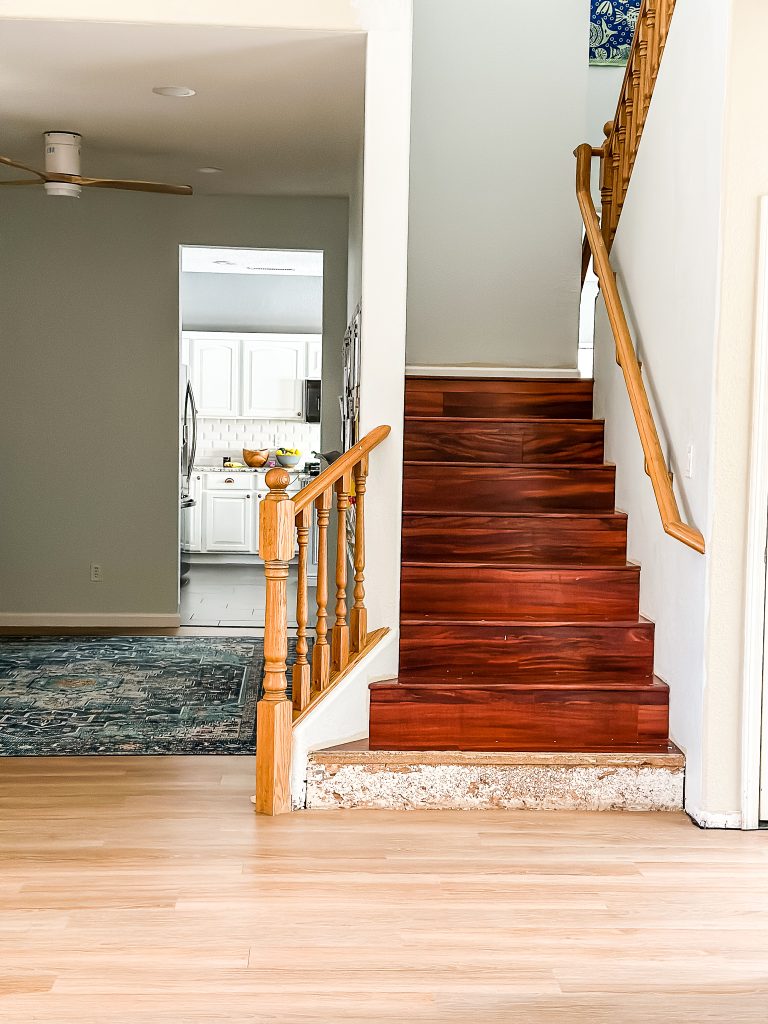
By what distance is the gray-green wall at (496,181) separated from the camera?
20.4 ft

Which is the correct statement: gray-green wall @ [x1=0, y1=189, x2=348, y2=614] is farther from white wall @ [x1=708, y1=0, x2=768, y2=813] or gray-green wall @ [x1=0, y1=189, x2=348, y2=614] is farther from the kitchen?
white wall @ [x1=708, y1=0, x2=768, y2=813]

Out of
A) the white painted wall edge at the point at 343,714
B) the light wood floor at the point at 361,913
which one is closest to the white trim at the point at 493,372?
the white painted wall edge at the point at 343,714

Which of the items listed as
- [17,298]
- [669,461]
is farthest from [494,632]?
[17,298]

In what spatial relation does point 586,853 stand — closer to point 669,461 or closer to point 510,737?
point 510,737

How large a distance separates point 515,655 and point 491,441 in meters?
1.35

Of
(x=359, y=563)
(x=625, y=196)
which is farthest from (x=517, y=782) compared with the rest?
(x=625, y=196)

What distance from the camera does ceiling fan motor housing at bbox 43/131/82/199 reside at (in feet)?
18.9

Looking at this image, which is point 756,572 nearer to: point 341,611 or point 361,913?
point 341,611

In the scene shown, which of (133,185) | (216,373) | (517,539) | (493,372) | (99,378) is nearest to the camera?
(517,539)

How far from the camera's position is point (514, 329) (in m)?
6.28

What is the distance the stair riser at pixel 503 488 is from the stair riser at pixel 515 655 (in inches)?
33.8

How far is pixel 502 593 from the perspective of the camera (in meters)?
4.23

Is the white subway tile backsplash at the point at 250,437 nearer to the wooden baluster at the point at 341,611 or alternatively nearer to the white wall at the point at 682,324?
the white wall at the point at 682,324

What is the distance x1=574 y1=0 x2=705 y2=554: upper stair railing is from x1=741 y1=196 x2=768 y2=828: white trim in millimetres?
199
